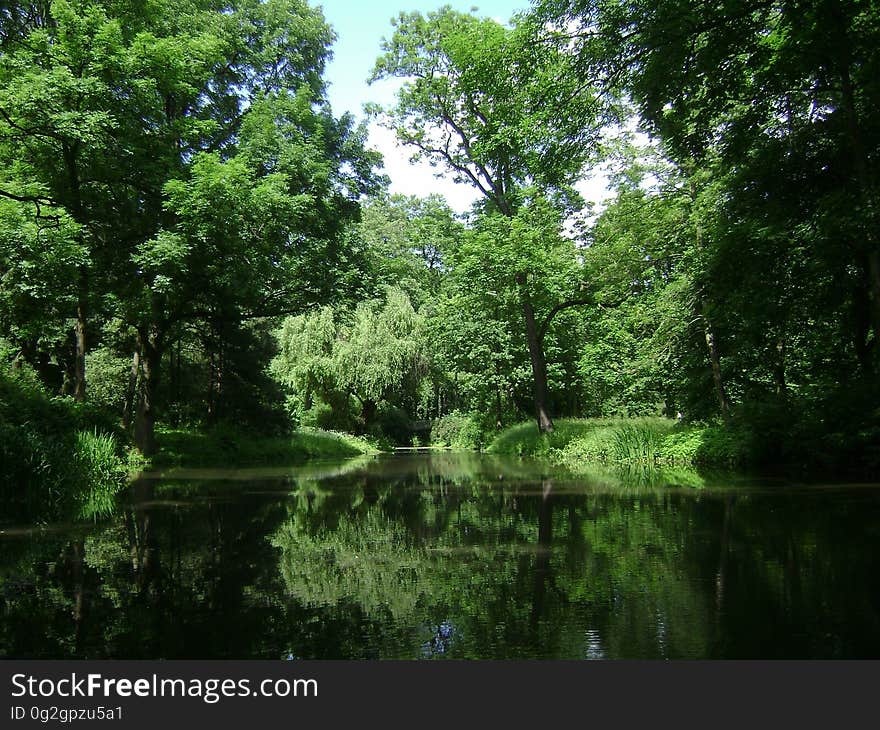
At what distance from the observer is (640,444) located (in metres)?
14.7

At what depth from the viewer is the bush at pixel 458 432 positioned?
33406 millimetres

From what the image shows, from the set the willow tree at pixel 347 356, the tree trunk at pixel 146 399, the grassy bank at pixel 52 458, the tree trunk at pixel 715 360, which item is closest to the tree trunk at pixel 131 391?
the tree trunk at pixel 146 399

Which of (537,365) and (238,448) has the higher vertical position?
(537,365)

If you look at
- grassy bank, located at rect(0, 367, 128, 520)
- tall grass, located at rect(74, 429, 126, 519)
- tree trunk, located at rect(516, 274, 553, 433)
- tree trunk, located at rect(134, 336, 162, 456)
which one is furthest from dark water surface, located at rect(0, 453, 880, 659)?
tree trunk, located at rect(516, 274, 553, 433)

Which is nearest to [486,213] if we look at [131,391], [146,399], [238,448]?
[238,448]

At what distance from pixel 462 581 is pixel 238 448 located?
17552 mm

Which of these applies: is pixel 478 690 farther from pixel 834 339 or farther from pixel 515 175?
pixel 515 175

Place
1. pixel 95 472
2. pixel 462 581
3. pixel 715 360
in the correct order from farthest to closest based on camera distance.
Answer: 1. pixel 715 360
2. pixel 95 472
3. pixel 462 581

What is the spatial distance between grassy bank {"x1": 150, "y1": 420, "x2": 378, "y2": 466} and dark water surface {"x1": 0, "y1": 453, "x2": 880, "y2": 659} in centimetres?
1110

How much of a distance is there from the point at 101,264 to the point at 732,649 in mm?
15131

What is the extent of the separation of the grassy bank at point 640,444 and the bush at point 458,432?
1288 centimetres

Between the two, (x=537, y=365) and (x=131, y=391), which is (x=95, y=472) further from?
(x=537, y=365)

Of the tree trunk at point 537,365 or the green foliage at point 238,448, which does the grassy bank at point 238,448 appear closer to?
the green foliage at point 238,448

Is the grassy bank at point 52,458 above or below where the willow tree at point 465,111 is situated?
below
